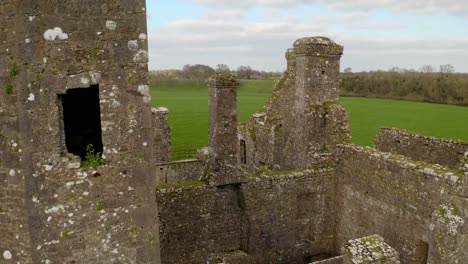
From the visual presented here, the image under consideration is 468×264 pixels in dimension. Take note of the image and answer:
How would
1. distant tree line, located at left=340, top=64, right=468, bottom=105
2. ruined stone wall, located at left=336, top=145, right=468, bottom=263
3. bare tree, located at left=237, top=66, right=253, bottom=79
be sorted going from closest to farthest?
ruined stone wall, located at left=336, top=145, right=468, bottom=263, distant tree line, located at left=340, top=64, right=468, bottom=105, bare tree, located at left=237, top=66, right=253, bottom=79

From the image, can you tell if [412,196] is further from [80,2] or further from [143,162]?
[80,2]

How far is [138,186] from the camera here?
6652 millimetres

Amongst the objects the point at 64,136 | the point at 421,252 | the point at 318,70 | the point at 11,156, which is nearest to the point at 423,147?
the point at 318,70

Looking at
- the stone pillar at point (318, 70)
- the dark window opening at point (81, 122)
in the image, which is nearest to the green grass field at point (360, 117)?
the stone pillar at point (318, 70)

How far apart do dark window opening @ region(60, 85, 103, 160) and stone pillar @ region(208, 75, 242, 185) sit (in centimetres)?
346

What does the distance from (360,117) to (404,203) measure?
4272 cm

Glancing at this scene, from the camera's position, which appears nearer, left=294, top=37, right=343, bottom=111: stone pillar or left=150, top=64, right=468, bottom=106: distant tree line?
left=294, top=37, right=343, bottom=111: stone pillar

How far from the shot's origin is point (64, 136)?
6.33 m

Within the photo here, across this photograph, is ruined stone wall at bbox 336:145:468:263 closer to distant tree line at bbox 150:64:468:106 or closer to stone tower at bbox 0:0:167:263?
stone tower at bbox 0:0:167:263

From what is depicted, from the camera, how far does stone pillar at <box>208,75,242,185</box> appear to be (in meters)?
11.2

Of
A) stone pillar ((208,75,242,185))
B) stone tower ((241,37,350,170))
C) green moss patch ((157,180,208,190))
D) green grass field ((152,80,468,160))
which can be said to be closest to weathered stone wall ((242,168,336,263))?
stone pillar ((208,75,242,185))

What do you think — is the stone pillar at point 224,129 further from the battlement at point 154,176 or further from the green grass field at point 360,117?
the green grass field at point 360,117

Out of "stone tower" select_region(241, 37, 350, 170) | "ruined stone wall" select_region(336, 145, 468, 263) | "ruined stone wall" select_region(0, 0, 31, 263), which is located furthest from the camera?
"stone tower" select_region(241, 37, 350, 170)

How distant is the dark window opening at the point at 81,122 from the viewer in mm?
8297
